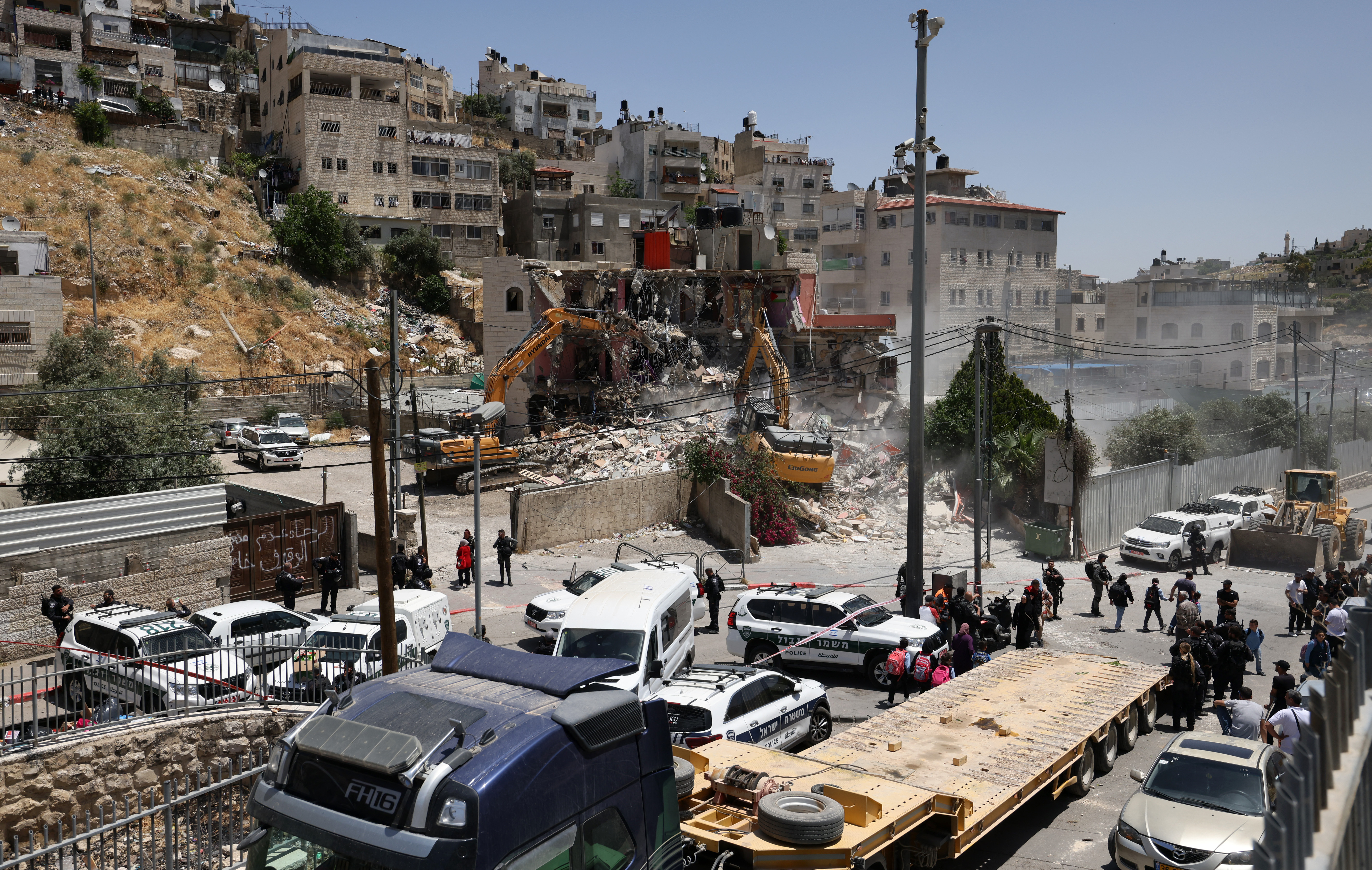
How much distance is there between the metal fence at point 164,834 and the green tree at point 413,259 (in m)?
58.9

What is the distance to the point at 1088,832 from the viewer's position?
10.7 m

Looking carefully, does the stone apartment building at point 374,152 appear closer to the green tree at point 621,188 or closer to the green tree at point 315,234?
the green tree at point 315,234

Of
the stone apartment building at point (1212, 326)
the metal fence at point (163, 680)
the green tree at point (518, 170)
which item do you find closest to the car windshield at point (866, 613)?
the metal fence at point (163, 680)

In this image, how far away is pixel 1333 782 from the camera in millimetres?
2562

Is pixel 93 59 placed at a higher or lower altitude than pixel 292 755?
higher

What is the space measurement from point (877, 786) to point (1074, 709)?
4311 millimetres

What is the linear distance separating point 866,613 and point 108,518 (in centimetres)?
1548

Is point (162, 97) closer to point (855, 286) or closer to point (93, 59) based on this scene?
point (93, 59)

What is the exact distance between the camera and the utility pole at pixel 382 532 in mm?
11781

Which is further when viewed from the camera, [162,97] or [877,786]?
[162,97]

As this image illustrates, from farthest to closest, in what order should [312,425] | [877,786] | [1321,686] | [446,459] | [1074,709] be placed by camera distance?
[312,425] → [446,459] → [1074,709] → [877,786] → [1321,686]

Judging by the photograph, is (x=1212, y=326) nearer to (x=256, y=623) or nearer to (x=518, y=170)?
(x=518, y=170)

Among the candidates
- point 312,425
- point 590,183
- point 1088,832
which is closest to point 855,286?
point 590,183

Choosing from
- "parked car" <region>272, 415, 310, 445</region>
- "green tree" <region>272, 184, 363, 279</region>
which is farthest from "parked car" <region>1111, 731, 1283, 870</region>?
"green tree" <region>272, 184, 363, 279</region>
